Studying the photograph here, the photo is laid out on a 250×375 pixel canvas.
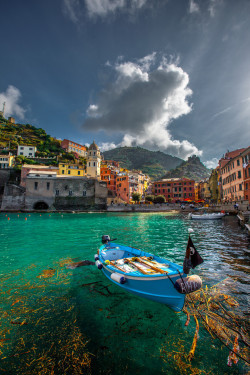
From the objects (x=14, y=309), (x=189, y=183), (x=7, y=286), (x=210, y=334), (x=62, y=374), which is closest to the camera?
(x=62, y=374)

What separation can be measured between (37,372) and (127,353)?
5.92 ft

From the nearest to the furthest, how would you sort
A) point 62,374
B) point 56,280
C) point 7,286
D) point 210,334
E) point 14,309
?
point 62,374, point 210,334, point 14,309, point 7,286, point 56,280

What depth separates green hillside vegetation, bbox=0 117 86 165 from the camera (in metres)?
69.8

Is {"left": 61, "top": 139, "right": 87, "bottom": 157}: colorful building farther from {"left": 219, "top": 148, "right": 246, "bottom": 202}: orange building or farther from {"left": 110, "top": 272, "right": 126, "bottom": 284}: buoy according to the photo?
{"left": 110, "top": 272, "right": 126, "bottom": 284}: buoy

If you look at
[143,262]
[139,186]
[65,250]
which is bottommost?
[65,250]

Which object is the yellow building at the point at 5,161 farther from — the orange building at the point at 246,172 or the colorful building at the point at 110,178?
the orange building at the point at 246,172

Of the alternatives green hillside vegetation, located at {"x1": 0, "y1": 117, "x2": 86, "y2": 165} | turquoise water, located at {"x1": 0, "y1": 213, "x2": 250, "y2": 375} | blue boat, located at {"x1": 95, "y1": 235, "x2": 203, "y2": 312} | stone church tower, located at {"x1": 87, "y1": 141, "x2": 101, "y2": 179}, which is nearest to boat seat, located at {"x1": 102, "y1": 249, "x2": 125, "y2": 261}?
turquoise water, located at {"x1": 0, "y1": 213, "x2": 250, "y2": 375}

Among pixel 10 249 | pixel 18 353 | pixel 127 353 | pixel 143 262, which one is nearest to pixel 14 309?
pixel 18 353

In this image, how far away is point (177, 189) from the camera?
230 ft

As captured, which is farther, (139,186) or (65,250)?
(139,186)

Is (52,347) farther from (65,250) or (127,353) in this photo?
(65,250)

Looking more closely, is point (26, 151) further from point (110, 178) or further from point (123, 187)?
point (123, 187)

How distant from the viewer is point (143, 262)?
6891mm

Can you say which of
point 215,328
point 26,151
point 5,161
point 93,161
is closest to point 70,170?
point 93,161
